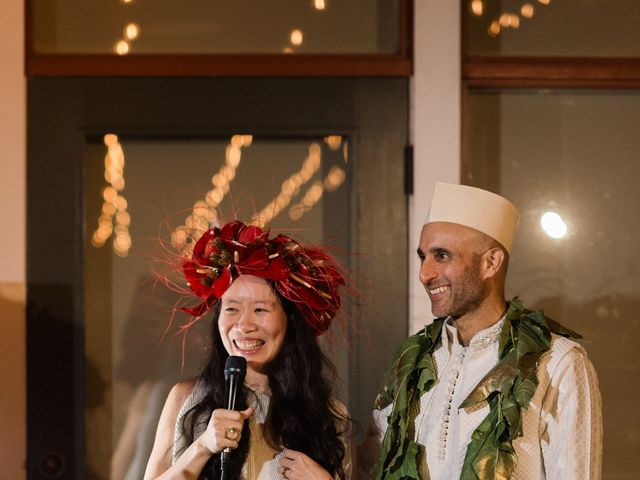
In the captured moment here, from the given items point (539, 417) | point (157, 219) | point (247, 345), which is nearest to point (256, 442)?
point (247, 345)

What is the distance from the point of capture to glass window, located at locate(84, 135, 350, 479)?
3.51 m

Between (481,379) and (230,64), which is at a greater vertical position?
(230,64)

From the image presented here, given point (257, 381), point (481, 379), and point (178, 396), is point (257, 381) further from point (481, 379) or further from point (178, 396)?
point (481, 379)

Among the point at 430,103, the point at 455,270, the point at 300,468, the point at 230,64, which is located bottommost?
the point at 300,468

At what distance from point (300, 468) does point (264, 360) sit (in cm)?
28

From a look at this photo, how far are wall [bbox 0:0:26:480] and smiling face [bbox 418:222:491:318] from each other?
141 centimetres

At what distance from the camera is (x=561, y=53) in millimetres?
3570

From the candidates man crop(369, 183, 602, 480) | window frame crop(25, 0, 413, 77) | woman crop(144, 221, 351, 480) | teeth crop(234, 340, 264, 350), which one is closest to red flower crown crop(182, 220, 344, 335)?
woman crop(144, 221, 351, 480)

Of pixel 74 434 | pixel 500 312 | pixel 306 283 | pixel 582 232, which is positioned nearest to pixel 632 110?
pixel 582 232

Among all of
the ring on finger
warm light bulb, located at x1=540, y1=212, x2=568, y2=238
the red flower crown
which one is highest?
warm light bulb, located at x1=540, y1=212, x2=568, y2=238

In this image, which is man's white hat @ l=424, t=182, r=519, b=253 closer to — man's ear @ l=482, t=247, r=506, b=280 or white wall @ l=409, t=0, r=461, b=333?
man's ear @ l=482, t=247, r=506, b=280

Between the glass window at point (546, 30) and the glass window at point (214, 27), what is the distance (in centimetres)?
30

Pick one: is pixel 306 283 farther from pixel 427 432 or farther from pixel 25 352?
pixel 25 352

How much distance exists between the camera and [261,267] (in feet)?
8.87
